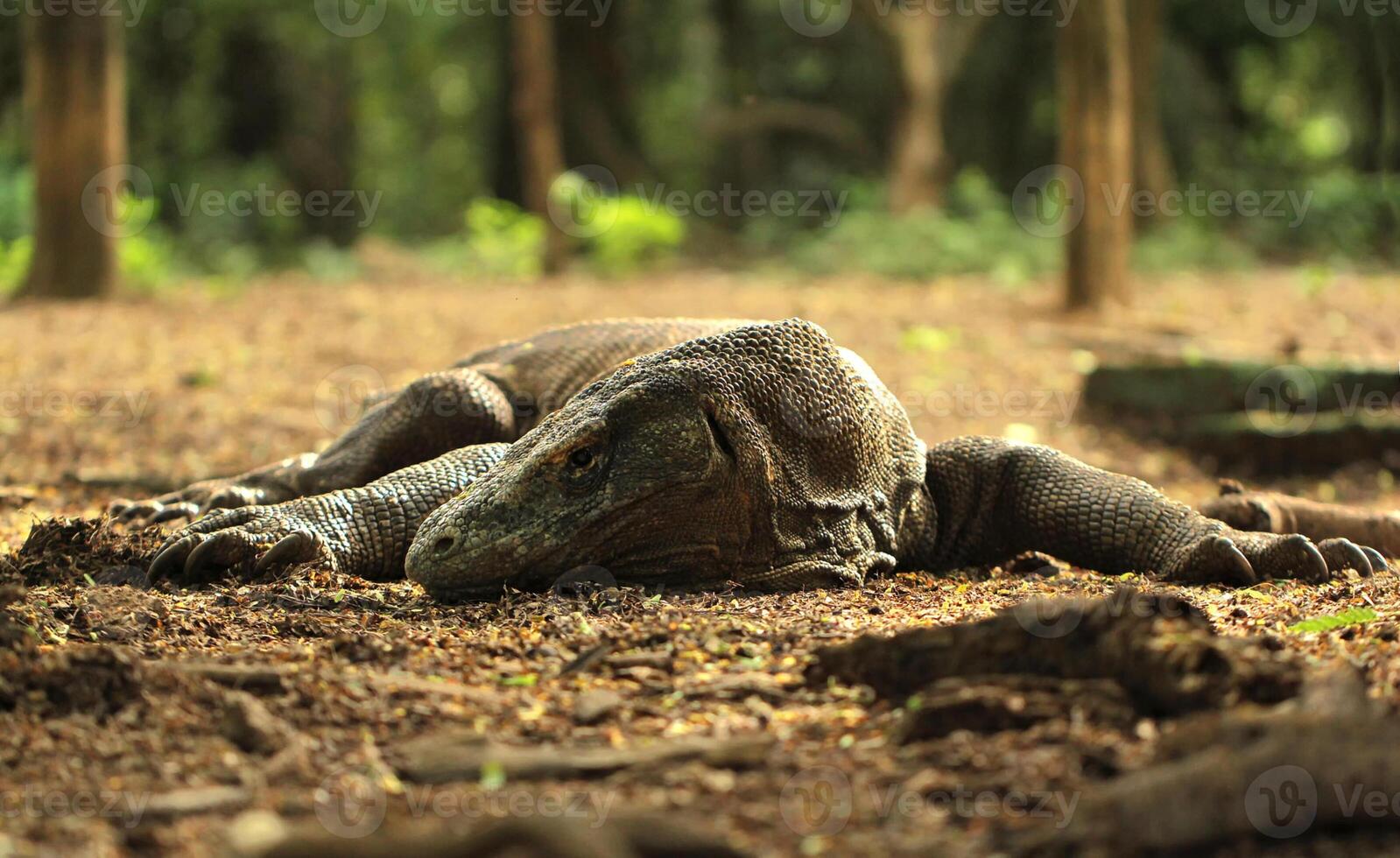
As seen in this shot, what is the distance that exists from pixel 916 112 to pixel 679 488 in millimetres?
13365

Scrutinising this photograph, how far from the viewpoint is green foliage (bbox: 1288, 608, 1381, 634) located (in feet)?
10.0

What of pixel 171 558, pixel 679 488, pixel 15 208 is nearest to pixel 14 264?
pixel 15 208

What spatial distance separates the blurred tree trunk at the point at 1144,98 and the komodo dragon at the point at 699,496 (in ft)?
40.6

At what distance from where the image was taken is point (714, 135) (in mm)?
20812

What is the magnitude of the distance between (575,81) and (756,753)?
1777 centimetres

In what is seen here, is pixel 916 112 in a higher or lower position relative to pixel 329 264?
higher

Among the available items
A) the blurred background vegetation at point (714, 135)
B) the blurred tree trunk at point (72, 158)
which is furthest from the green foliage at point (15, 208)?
the blurred tree trunk at point (72, 158)

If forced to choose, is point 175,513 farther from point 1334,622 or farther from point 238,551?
point 1334,622

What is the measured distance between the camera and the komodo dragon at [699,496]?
356 cm

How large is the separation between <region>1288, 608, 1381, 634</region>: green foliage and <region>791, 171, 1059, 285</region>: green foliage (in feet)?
33.1

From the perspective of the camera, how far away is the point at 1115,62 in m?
10.5

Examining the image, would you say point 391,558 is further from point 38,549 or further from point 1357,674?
point 1357,674

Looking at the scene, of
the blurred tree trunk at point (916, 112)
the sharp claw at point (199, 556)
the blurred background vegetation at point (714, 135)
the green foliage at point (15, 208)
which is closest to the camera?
the sharp claw at point (199, 556)

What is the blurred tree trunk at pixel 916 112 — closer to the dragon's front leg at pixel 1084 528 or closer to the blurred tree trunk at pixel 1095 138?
the blurred tree trunk at pixel 1095 138
